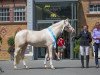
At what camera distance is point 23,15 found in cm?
3391

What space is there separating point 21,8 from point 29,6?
48.0 inches

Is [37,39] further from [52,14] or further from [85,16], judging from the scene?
[85,16]

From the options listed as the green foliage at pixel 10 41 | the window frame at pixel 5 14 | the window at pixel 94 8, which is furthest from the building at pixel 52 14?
the green foliage at pixel 10 41

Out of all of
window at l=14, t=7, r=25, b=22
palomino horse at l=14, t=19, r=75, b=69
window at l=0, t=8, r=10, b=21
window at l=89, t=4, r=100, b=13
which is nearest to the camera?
palomino horse at l=14, t=19, r=75, b=69

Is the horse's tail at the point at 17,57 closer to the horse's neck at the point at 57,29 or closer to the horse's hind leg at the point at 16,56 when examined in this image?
the horse's hind leg at the point at 16,56

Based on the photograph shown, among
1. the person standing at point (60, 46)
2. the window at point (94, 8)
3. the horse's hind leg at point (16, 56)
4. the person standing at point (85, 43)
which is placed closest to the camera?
the horse's hind leg at point (16, 56)

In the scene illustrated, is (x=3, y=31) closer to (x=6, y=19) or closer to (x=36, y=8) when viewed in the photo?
(x=6, y=19)

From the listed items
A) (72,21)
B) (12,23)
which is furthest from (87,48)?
(12,23)

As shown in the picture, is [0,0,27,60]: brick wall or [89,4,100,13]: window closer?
[89,4,100,13]: window

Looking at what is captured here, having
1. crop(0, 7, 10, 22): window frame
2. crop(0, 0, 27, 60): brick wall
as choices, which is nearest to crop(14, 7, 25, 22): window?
crop(0, 0, 27, 60): brick wall

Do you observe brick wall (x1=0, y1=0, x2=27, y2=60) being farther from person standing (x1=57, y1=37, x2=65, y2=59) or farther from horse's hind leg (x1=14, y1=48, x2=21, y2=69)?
horse's hind leg (x1=14, y1=48, x2=21, y2=69)

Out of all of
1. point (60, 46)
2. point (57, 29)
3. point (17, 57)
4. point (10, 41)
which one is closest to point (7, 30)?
point (10, 41)

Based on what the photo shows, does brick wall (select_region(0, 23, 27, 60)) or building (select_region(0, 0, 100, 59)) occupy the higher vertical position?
building (select_region(0, 0, 100, 59))

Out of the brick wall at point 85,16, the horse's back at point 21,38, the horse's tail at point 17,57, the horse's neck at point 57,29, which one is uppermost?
the brick wall at point 85,16
